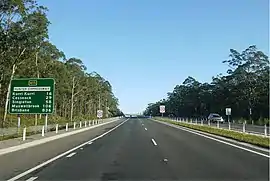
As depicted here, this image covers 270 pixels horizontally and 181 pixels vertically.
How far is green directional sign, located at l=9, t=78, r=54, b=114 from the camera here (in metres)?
28.8

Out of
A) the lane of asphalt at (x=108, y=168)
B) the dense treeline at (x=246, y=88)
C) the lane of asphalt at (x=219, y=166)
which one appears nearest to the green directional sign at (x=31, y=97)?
the lane of asphalt at (x=108, y=168)

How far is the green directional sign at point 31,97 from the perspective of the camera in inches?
1134

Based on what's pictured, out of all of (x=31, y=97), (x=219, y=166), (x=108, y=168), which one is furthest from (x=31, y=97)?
(x=219, y=166)

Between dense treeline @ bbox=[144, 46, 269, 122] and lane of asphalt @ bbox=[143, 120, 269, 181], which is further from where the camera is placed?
dense treeline @ bbox=[144, 46, 269, 122]

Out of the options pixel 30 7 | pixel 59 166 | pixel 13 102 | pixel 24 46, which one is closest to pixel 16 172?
pixel 59 166

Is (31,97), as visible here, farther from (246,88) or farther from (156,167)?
(246,88)

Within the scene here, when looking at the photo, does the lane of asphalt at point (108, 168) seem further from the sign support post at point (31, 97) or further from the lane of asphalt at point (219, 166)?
the sign support post at point (31, 97)

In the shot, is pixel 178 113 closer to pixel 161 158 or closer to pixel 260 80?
pixel 260 80

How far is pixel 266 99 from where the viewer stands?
8138cm

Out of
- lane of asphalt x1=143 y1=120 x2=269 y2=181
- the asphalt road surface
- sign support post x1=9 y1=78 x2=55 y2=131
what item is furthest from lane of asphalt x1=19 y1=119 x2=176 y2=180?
sign support post x1=9 y1=78 x2=55 y2=131

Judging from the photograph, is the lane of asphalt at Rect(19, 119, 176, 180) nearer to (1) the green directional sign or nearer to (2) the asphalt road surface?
(2) the asphalt road surface

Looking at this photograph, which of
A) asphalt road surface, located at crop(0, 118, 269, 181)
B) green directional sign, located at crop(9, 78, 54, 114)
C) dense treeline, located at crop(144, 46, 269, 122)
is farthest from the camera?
dense treeline, located at crop(144, 46, 269, 122)

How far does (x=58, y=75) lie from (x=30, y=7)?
30.5 m

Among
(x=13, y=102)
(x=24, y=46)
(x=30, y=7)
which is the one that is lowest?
(x=13, y=102)
